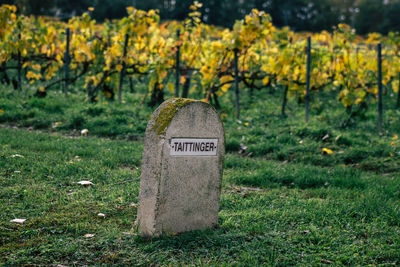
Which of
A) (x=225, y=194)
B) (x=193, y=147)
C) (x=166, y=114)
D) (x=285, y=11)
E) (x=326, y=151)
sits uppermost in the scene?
(x=285, y=11)

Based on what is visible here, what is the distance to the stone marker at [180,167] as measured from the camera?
10.2 feet

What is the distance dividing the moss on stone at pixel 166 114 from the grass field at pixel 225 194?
2.73ft

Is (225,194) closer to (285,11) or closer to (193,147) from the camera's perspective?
(193,147)

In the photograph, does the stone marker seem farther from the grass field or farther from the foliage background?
the foliage background

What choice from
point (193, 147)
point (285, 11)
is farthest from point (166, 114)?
point (285, 11)

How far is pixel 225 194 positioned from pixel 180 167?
4.57 feet

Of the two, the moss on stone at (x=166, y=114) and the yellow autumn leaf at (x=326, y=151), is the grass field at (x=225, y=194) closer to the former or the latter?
the yellow autumn leaf at (x=326, y=151)

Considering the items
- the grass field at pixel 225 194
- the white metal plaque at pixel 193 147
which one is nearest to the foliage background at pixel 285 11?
the grass field at pixel 225 194

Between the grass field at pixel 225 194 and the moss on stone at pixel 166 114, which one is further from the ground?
the moss on stone at pixel 166 114

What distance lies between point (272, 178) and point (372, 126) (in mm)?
4131

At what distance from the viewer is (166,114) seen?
10.2 ft

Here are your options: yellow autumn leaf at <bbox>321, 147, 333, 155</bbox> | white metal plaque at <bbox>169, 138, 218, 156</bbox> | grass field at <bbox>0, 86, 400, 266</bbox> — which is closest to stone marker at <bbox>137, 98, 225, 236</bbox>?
white metal plaque at <bbox>169, 138, 218, 156</bbox>

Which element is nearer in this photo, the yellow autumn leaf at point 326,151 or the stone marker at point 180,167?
the stone marker at point 180,167

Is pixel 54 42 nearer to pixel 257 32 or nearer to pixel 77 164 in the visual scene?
pixel 257 32
